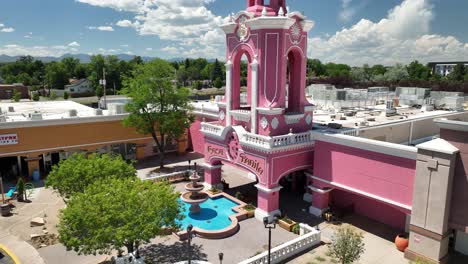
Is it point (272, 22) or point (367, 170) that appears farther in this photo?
point (272, 22)

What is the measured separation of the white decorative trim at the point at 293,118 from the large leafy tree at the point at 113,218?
425 inches

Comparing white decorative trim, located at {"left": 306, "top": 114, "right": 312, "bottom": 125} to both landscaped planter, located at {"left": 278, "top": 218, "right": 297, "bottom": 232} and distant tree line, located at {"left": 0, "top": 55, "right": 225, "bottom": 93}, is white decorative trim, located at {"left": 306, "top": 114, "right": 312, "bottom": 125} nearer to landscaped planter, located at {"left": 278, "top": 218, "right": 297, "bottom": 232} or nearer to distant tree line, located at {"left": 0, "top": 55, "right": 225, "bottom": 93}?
landscaped planter, located at {"left": 278, "top": 218, "right": 297, "bottom": 232}

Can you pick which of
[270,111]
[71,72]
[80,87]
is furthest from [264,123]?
[71,72]

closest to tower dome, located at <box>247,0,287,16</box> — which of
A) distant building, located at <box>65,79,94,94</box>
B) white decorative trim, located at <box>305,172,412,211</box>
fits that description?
white decorative trim, located at <box>305,172,412,211</box>

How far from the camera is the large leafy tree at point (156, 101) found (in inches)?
1273

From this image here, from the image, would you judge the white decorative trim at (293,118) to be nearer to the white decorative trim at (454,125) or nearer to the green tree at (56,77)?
the white decorative trim at (454,125)

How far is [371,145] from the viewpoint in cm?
1958

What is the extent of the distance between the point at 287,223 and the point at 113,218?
11.3m

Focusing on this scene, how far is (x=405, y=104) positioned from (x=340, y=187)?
22295 millimetres

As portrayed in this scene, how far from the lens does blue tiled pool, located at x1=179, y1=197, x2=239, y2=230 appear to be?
22.0m

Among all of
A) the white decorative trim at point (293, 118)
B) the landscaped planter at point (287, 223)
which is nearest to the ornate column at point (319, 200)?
the landscaped planter at point (287, 223)

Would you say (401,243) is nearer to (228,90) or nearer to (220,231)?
(220,231)

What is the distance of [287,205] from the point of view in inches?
992

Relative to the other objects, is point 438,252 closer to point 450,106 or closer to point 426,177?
point 426,177
